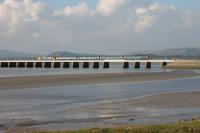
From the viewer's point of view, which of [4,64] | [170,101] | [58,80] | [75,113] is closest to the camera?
[75,113]

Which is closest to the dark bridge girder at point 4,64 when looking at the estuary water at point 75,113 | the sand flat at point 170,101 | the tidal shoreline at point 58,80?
the tidal shoreline at point 58,80

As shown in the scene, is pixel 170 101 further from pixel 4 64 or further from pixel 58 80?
pixel 4 64

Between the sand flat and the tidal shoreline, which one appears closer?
the sand flat

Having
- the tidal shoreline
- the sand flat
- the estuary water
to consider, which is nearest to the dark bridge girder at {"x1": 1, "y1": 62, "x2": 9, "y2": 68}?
the tidal shoreline

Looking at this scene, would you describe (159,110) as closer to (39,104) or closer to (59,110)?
(59,110)

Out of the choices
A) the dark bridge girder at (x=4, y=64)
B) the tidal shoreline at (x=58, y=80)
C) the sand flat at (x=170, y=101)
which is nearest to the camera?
the sand flat at (x=170, y=101)

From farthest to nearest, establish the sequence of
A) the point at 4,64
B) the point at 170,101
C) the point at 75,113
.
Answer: the point at 4,64
the point at 170,101
the point at 75,113

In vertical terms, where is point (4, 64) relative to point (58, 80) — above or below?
below

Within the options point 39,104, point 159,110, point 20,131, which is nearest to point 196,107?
point 159,110

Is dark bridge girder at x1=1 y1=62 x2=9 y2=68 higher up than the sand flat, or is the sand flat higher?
the sand flat

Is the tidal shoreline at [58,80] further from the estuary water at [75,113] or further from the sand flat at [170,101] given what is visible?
the sand flat at [170,101]

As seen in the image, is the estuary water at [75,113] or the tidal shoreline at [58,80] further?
the tidal shoreline at [58,80]

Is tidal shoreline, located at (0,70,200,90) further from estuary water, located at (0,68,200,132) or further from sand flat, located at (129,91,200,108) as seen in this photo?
sand flat, located at (129,91,200,108)

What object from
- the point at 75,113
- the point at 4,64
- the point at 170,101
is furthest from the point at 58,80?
the point at 4,64
